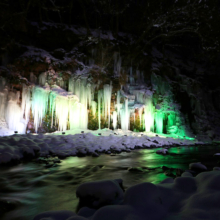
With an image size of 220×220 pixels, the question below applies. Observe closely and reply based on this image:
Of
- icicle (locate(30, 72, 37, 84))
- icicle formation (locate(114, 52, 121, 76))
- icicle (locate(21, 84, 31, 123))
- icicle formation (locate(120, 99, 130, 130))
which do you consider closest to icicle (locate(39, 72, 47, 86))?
icicle (locate(30, 72, 37, 84))

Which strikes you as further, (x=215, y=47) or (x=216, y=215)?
(x=215, y=47)

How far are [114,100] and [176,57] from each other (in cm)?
1145

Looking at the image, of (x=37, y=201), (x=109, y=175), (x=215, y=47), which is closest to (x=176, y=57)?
(x=215, y=47)

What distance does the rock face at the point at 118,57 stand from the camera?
41.0 feet

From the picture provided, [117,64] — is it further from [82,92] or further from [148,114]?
[148,114]

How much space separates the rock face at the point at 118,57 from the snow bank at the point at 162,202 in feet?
40.5

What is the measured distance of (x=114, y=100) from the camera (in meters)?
16.1

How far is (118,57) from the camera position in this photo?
1494 cm

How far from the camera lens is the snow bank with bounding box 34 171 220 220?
1549 millimetres

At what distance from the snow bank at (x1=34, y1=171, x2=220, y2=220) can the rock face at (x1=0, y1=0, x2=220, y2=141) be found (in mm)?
12337

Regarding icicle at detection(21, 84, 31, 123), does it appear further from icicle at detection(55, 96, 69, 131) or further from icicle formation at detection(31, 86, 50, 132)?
icicle at detection(55, 96, 69, 131)

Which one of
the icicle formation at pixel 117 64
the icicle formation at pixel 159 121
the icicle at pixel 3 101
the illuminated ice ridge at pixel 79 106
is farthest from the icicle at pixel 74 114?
the icicle formation at pixel 159 121

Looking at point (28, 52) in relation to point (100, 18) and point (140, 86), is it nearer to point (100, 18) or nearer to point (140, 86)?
point (100, 18)

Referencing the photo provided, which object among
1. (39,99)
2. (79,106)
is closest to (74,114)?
(79,106)
